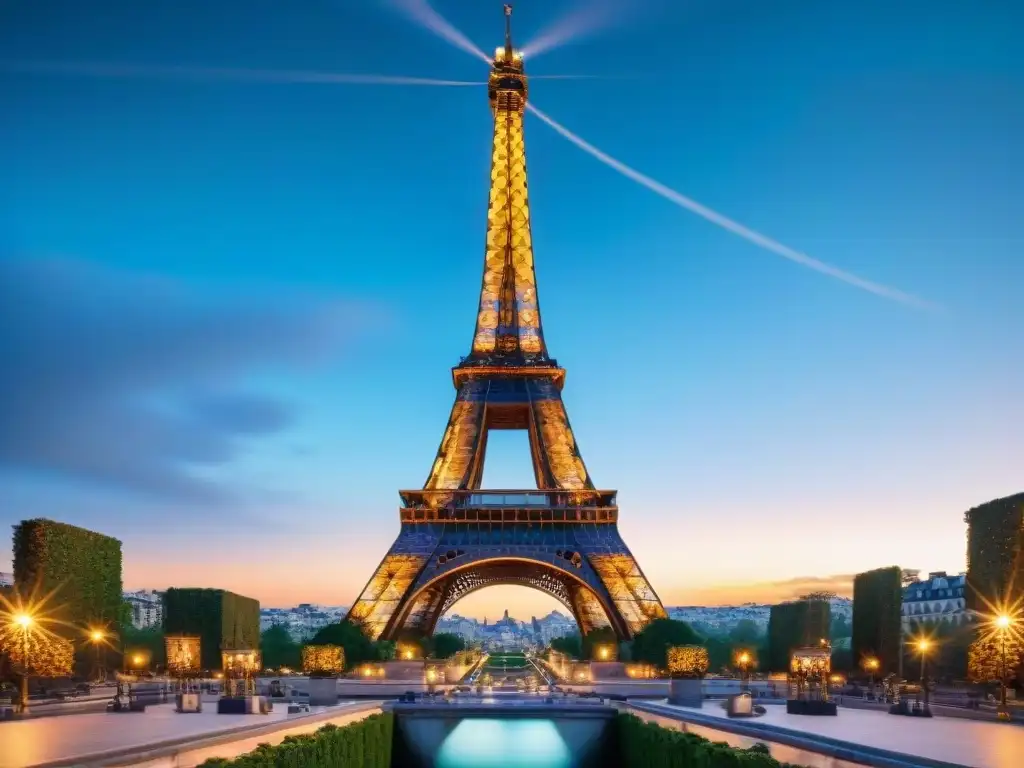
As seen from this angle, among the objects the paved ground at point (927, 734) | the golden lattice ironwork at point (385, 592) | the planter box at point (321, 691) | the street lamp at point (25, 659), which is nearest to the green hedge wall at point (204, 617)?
the golden lattice ironwork at point (385, 592)

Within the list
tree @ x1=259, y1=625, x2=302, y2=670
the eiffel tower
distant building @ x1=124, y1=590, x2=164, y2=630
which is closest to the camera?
the eiffel tower

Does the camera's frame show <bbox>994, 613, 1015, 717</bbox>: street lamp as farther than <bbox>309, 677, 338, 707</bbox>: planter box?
No

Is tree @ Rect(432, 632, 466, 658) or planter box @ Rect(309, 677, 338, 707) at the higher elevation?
planter box @ Rect(309, 677, 338, 707)

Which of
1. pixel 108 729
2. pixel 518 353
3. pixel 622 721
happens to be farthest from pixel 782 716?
pixel 518 353

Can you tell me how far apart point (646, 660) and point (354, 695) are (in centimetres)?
1704

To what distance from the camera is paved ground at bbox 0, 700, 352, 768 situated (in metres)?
16.0

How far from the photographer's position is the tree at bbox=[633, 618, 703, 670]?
48.7 metres

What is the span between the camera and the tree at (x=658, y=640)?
48688 millimetres

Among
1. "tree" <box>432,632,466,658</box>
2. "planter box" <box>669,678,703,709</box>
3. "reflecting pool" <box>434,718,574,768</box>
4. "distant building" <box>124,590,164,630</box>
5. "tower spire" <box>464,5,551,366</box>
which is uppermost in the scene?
"tower spire" <box>464,5,551,366</box>

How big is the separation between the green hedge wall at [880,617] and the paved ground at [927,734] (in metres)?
14.4

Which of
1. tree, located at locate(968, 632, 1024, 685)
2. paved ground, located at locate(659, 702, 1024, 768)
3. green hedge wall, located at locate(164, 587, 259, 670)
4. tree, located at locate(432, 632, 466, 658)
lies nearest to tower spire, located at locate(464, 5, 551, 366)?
green hedge wall, located at locate(164, 587, 259, 670)

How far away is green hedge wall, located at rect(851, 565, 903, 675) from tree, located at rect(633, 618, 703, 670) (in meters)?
8.24

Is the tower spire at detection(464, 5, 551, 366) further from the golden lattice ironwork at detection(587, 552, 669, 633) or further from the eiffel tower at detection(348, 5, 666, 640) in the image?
the golden lattice ironwork at detection(587, 552, 669, 633)

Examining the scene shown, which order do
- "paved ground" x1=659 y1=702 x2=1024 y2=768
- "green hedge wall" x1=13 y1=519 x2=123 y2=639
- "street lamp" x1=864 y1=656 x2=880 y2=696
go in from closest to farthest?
"paved ground" x1=659 y1=702 x2=1024 y2=768 → "green hedge wall" x1=13 y1=519 x2=123 y2=639 → "street lamp" x1=864 y1=656 x2=880 y2=696
